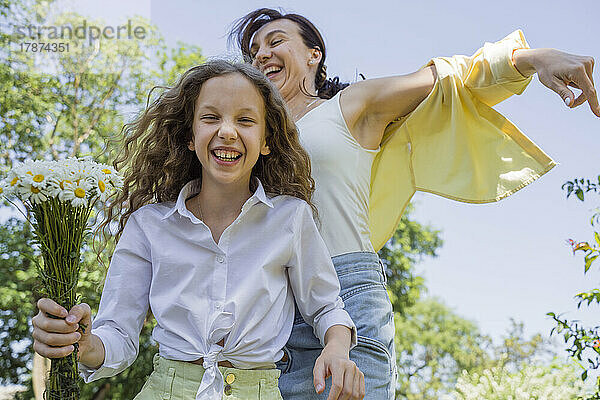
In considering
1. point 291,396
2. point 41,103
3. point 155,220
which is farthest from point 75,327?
point 41,103

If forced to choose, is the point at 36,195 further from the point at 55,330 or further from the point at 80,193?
the point at 55,330

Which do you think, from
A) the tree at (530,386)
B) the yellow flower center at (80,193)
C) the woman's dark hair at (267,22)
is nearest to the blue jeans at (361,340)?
the yellow flower center at (80,193)

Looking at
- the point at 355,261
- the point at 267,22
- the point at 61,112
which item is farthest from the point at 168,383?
the point at 61,112

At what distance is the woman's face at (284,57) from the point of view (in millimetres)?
2801

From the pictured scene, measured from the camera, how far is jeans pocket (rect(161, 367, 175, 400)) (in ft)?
6.23

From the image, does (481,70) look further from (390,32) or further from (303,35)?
(390,32)

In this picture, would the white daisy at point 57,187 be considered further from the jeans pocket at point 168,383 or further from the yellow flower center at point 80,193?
the jeans pocket at point 168,383

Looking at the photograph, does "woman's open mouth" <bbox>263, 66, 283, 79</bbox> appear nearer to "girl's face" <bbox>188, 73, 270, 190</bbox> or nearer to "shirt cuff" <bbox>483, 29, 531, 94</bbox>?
"girl's face" <bbox>188, 73, 270, 190</bbox>

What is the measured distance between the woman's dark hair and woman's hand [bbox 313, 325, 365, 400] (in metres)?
1.33

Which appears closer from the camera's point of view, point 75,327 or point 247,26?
point 75,327

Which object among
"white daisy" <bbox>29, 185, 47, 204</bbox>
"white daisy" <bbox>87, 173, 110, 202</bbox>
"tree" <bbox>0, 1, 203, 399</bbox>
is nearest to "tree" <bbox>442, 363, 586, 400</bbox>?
"white daisy" <bbox>87, 173, 110, 202</bbox>

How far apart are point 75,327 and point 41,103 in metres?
10.8

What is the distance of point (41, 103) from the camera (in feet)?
38.3

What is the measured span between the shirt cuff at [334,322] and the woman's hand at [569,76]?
→ 0.87 m
